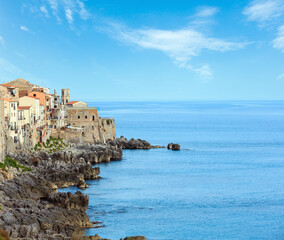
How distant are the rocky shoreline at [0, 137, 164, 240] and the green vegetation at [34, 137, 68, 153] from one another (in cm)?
182

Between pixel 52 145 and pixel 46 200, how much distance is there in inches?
1047

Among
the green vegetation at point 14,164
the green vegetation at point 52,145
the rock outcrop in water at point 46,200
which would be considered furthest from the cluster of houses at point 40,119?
the rock outcrop in water at point 46,200

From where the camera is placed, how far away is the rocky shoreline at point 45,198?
3114 centimetres

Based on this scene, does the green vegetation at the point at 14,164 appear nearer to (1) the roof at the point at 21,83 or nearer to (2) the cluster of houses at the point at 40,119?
(2) the cluster of houses at the point at 40,119

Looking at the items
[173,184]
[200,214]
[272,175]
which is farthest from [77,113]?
[200,214]

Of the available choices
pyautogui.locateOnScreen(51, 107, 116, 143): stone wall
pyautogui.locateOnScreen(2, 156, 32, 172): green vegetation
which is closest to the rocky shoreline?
pyautogui.locateOnScreen(2, 156, 32, 172): green vegetation

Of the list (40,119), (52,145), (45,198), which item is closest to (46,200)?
(45,198)

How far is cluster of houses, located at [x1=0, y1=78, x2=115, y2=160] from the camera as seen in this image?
5566 centimetres

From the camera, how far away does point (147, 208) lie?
1724 inches

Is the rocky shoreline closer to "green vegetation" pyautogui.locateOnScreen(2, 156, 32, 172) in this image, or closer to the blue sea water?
"green vegetation" pyautogui.locateOnScreen(2, 156, 32, 172)

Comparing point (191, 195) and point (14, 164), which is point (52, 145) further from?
point (191, 195)

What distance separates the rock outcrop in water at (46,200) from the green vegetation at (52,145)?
237 centimetres

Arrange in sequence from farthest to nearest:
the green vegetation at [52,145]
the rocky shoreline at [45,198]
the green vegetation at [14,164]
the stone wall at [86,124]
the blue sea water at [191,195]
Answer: the stone wall at [86,124]
the green vegetation at [52,145]
the green vegetation at [14,164]
the blue sea water at [191,195]
the rocky shoreline at [45,198]

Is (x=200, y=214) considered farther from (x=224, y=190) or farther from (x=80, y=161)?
(x=80, y=161)
